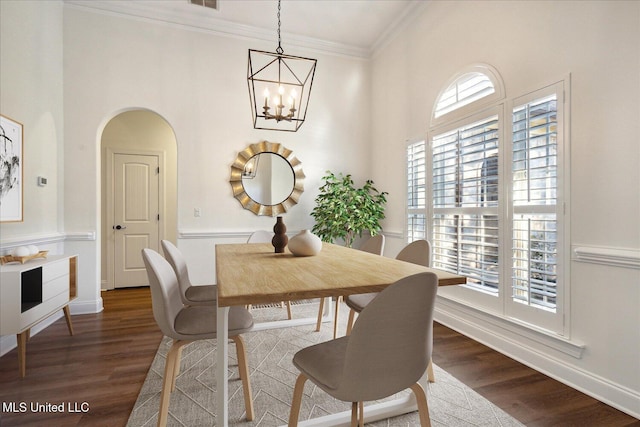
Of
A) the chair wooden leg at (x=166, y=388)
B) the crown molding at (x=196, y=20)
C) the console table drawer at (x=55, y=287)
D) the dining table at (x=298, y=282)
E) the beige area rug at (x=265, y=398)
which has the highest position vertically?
the crown molding at (x=196, y=20)

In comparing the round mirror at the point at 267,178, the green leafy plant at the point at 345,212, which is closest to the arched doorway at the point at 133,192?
the round mirror at the point at 267,178

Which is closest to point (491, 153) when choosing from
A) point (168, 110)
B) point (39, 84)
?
point (168, 110)

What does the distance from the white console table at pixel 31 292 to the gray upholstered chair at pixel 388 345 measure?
218cm

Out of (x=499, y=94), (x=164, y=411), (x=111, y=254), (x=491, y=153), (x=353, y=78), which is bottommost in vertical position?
(x=164, y=411)

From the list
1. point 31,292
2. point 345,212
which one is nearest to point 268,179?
point 345,212

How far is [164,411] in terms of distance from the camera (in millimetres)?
1460

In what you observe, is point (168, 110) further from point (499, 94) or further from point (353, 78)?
point (499, 94)

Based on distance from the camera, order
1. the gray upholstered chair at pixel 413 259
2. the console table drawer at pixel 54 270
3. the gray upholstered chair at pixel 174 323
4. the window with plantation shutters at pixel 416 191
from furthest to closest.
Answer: the window with plantation shutters at pixel 416 191, the console table drawer at pixel 54 270, the gray upholstered chair at pixel 413 259, the gray upholstered chair at pixel 174 323

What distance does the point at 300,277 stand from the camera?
1.34m

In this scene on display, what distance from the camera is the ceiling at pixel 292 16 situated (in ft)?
11.6

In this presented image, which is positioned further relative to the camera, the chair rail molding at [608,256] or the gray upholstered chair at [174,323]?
the chair rail molding at [608,256]

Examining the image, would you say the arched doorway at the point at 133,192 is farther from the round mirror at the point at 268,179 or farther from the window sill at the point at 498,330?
the window sill at the point at 498,330

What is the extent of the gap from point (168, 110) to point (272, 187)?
1505 millimetres

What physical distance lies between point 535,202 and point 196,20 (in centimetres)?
403
